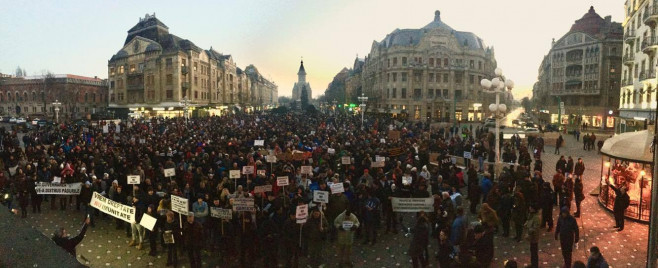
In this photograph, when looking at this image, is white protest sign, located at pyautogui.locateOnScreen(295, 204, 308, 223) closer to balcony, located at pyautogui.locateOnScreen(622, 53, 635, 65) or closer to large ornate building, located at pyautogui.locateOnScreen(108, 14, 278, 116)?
balcony, located at pyautogui.locateOnScreen(622, 53, 635, 65)

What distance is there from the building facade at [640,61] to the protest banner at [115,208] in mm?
37052

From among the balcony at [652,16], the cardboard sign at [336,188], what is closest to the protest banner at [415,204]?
the cardboard sign at [336,188]

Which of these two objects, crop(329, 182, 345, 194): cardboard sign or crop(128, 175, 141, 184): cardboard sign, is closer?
crop(329, 182, 345, 194): cardboard sign

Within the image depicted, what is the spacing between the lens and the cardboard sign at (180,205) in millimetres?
9875

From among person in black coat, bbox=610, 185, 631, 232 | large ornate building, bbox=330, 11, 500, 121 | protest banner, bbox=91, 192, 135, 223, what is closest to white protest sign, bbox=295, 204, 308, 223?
protest banner, bbox=91, 192, 135, 223

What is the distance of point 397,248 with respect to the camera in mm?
10977

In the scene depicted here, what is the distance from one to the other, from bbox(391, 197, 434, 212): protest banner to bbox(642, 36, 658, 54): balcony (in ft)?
113

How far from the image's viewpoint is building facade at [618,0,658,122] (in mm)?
32875

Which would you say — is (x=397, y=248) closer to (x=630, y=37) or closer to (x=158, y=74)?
(x=630, y=37)

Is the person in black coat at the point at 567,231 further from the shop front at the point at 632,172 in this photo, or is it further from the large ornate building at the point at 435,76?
the large ornate building at the point at 435,76

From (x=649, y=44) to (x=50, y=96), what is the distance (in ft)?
305

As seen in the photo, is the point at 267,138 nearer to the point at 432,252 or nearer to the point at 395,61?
the point at 432,252

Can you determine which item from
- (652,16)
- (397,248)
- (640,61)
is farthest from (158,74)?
(640,61)

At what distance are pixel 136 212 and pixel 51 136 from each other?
2330 cm
